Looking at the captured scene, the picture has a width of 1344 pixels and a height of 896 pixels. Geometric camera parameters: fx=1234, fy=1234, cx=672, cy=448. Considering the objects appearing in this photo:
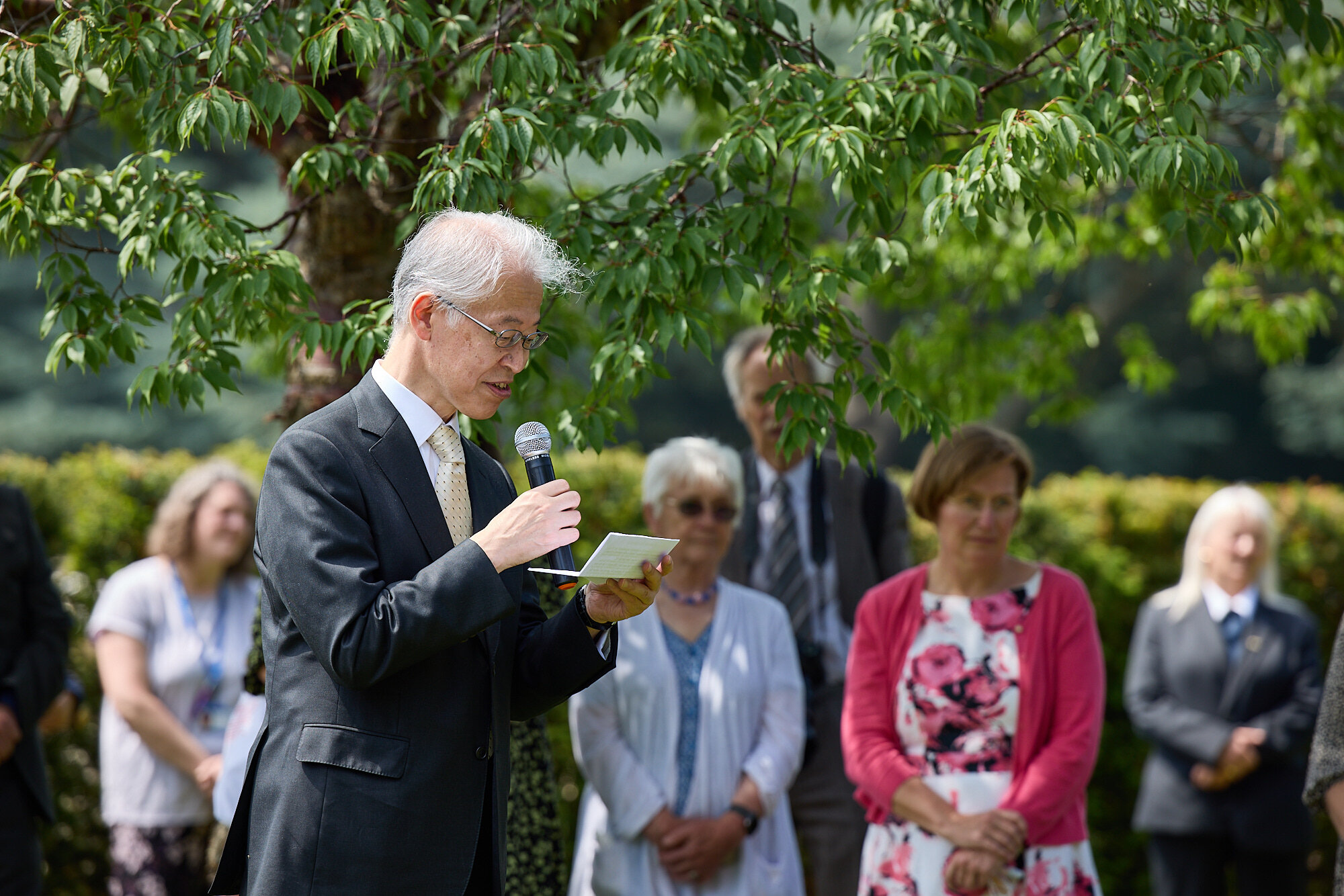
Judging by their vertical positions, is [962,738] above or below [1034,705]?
below

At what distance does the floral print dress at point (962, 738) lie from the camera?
371 centimetres

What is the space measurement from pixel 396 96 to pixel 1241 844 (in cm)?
462

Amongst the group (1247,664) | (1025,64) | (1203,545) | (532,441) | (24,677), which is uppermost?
(1025,64)

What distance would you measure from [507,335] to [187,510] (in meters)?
3.19

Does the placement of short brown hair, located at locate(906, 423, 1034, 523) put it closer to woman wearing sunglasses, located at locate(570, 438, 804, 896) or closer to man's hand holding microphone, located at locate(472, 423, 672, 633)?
woman wearing sunglasses, located at locate(570, 438, 804, 896)

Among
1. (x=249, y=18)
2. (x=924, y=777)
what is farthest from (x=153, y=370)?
(x=924, y=777)

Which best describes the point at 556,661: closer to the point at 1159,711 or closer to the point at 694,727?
the point at 694,727

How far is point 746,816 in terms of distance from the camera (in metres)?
4.01

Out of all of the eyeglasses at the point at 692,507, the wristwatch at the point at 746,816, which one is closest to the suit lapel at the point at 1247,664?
the wristwatch at the point at 746,816

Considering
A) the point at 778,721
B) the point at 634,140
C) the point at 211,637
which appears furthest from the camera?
the point at 211,637

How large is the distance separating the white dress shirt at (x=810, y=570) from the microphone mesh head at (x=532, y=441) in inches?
88.4

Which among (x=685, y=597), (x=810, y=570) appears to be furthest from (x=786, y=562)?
(x=685, y=597)

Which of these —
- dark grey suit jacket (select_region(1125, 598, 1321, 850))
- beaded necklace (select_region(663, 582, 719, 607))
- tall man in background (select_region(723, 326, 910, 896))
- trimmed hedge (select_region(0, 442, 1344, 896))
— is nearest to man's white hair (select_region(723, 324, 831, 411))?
tall man in background (select_region(723, 326, 910, 896))

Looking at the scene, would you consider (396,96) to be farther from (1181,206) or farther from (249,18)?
(1181,206)
